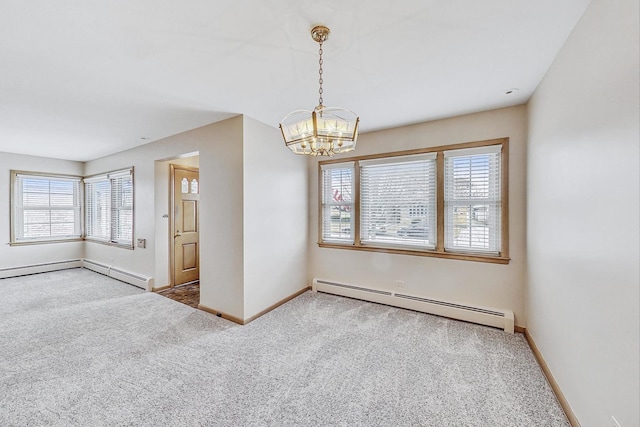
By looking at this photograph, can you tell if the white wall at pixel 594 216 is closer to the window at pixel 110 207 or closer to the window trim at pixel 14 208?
the window at pixel 110 207

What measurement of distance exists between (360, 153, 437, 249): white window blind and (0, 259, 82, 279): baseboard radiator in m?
6.56

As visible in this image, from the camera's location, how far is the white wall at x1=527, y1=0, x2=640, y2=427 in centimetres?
117

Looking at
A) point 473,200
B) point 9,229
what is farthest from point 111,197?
point 473,200

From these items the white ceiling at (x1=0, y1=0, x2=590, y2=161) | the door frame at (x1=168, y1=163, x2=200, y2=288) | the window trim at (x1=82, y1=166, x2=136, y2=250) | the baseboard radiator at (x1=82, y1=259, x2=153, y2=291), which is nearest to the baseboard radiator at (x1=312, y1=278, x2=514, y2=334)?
the white ceiling at (x1=0, y1=0, x2=590, y2=161)

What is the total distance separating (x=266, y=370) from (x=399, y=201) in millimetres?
2600

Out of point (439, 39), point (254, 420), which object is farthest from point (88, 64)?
point (254, 420)

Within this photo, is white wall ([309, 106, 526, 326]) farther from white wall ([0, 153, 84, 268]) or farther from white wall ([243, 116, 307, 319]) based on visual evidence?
white wall ([0, 153, 84, 268])

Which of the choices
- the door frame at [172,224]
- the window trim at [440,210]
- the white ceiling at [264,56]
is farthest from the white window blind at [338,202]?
the door frame at [172,224]

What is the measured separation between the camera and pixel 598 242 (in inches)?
55.8

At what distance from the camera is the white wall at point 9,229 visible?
4988 mm

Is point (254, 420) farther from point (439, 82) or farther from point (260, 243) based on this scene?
point (439, 82)

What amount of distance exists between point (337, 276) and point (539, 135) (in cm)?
298

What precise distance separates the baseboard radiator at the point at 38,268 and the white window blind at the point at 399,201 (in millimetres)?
Answer: 6556

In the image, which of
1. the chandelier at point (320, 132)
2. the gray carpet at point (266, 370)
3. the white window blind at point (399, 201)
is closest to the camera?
the chandelier at point (320, 132)
